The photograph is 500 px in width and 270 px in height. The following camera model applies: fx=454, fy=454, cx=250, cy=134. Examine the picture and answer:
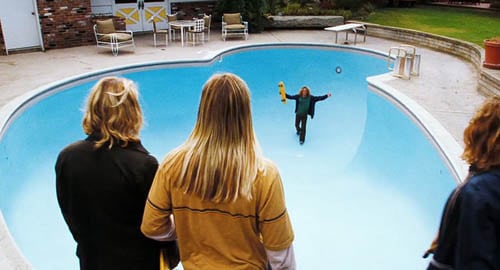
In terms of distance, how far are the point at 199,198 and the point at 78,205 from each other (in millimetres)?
651

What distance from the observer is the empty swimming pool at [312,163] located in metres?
4.60

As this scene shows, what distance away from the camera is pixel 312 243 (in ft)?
15.5

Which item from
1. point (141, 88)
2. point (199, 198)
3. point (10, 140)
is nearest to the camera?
point (199, 198)

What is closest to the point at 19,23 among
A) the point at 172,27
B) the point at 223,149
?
the point at 172,27

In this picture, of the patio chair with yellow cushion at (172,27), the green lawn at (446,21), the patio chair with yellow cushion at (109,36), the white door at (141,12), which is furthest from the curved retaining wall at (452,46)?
the patio chair with yellow cushion at (109,36)

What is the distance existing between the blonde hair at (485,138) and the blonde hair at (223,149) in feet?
2.72

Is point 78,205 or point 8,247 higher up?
point 78,205

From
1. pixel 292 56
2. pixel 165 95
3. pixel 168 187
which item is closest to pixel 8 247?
pixel 168 187

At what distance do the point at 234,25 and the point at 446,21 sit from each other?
23.0ft

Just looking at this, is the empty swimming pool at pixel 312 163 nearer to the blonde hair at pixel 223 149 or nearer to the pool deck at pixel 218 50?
the pool deck at pixel 218 50

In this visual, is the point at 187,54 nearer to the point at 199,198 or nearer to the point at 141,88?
the point at 141,88

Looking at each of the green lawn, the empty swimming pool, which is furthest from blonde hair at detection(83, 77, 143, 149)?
the green lawn

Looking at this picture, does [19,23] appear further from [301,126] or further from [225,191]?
[225,191]

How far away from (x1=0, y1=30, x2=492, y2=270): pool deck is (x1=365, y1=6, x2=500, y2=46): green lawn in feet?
5.30
